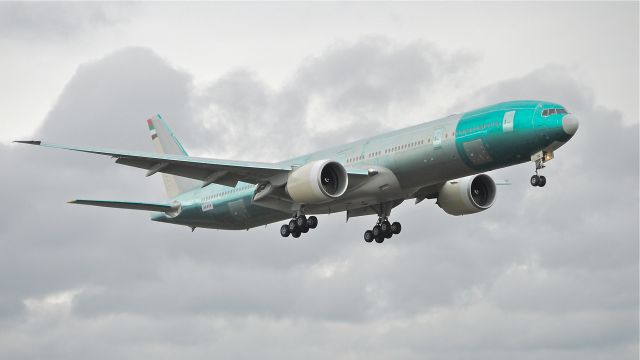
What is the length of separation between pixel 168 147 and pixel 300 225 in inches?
715

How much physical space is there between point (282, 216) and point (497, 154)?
48.6 ft

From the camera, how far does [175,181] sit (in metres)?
73.9

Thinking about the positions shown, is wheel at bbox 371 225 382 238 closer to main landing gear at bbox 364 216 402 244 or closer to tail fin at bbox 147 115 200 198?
main landing gear at bbox 364 216 402 244

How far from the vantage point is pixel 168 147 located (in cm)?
7669

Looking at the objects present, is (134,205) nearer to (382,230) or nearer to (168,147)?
(168,147)

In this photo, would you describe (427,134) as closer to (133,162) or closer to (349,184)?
(349,184)

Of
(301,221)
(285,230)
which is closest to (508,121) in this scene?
(301,221)

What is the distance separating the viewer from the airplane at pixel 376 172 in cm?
5391

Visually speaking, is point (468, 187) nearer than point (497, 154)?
No

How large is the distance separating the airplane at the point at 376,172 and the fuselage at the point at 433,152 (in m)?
0.05

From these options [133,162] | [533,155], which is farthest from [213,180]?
[533,155]

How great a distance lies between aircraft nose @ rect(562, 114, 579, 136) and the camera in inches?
2088

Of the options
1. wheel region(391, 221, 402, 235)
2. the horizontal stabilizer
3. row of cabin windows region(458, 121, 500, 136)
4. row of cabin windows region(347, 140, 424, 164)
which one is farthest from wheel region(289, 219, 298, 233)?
row of cabin windows region(458, 121, 500, 136)

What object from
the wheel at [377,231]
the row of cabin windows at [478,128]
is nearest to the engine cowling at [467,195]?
the wheel at [377,231]
